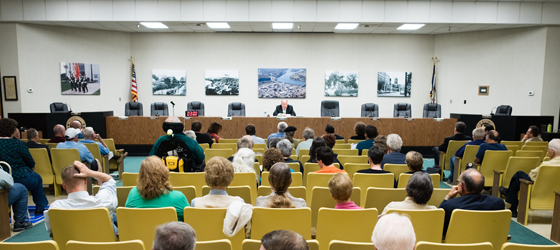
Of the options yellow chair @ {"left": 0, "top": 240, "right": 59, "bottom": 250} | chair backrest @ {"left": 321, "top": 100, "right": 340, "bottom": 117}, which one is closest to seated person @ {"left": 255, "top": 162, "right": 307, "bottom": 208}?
yellow chair @ {"left": 0, "top": 240, "right": 59, "bottom": 250}

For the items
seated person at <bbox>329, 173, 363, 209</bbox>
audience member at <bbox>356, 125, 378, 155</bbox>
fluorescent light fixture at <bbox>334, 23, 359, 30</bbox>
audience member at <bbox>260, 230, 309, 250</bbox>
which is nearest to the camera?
audience member at <bbox>260, 230, 309, 250</bbox>

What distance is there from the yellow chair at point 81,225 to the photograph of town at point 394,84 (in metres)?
10.4

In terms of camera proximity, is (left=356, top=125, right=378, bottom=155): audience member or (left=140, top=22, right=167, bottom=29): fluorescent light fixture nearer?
(left=356, top=125, right=378, bottom=155): audience member

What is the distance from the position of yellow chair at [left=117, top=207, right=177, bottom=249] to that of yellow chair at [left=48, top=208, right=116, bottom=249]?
0.10 metres

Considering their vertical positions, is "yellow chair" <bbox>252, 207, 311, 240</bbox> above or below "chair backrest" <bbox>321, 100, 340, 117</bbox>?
below

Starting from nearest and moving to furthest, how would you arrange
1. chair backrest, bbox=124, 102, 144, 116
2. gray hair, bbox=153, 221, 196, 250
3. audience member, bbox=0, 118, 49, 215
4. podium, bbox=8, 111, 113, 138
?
gray hair, bbox=153, 221, 196, 250 → audience member, bbox=0, 118, 49, 215 → podium, bbox=8, 111, 113, 138 → chair backrest, bbox=124, 102, 144, 116

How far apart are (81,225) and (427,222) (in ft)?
7.72

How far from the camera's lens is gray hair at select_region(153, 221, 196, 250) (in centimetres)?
130

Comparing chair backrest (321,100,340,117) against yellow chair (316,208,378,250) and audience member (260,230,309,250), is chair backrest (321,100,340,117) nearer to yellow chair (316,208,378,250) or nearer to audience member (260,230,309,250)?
yellow chair (316,208,378,250)

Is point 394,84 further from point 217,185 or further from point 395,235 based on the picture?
point 395,235

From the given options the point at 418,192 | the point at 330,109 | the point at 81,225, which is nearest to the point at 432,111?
the point at 330,109

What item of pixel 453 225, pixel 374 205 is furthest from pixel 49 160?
pixel 453 225

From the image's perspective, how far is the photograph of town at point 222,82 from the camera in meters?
11.2

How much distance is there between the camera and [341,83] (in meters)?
11.3
